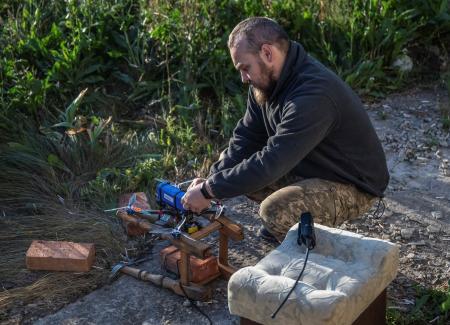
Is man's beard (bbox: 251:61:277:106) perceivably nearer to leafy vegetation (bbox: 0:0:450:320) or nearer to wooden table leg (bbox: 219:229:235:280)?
wooden table leg (bbox: 219:229:235:280)

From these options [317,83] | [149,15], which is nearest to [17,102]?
[149,15]

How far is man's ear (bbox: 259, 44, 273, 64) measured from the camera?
14.0ft

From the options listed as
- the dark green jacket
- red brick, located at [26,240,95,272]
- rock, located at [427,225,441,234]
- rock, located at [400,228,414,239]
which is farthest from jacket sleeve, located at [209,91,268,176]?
rock, located at [427,225,441,234]

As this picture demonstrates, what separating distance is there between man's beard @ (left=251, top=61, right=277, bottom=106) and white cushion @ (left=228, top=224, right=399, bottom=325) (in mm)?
1021

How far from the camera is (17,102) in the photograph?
21.0ft

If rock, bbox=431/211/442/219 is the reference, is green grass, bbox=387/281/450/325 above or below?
below

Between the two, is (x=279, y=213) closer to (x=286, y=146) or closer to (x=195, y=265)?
(x=286, y=146)

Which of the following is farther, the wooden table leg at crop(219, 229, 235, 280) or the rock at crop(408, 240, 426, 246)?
the rock at crop(408, 240, 426, 246)

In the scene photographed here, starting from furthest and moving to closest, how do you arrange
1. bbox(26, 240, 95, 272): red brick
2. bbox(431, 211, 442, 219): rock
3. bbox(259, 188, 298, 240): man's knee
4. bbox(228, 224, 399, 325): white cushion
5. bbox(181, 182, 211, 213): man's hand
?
bbox(431, 211, 442, 219): rock < bbox(26, 240, 95, 272): red brick < bbox(259, 188, 298, 240): man's knee < bbox(181, 182, 211, 213): man's hand < bbox(228, 224, 399, 325): white cushion

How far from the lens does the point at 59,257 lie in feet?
15.4

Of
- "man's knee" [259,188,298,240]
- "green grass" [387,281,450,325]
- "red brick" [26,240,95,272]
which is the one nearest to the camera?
"green grass" [387,281,450,325]

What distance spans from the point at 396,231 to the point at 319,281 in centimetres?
187

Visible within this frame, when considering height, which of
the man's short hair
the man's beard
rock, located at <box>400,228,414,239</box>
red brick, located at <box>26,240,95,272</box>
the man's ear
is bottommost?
red brick, located at <box>26,240,95,272</box>

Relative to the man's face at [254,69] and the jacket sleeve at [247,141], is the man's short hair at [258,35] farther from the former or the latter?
the jacket sleeve at [247,141]
